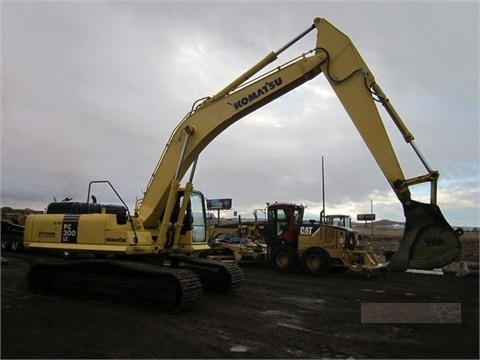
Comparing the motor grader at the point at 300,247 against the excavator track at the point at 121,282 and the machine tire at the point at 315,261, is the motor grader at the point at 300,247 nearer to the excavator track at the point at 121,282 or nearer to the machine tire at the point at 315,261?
the machine tire at the point at 315,261

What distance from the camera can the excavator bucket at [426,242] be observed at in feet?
23.6

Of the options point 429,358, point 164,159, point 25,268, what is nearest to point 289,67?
point 164,159

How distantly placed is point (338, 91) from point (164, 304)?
18.0 ft

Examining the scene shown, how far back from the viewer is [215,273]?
1049 cm

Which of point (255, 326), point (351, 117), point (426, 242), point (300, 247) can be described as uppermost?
point (351, 117)

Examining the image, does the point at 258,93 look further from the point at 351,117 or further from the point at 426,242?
the point at 426,242

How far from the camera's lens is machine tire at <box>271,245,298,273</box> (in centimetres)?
1573

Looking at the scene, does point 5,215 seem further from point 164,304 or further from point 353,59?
point 353,59

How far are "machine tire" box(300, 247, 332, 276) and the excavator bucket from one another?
7.58 meters

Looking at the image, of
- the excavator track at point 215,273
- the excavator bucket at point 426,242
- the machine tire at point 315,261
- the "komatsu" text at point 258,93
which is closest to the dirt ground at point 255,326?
the excavator track at point 215,273

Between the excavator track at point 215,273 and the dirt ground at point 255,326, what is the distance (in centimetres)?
34

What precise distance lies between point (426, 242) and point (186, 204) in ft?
16.7

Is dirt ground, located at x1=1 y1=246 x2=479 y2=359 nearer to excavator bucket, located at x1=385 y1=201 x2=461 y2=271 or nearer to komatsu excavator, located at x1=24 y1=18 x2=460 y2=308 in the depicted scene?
komatsu excavator, located at x1=24 y1=18 x2=460 y2=308

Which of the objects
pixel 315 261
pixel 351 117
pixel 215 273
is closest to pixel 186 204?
pixel 215 273
